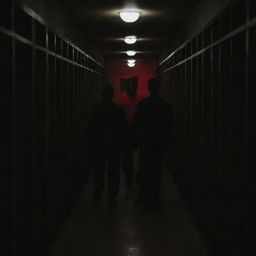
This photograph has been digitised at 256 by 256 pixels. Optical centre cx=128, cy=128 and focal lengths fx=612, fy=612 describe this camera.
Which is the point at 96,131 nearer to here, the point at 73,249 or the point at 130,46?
the point at 73,249

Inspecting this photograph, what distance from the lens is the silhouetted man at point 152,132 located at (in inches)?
345

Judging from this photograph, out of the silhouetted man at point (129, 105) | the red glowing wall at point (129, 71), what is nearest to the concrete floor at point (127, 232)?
the silhouetted man at point (129, 105)

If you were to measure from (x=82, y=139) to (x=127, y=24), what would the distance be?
240 centimetres

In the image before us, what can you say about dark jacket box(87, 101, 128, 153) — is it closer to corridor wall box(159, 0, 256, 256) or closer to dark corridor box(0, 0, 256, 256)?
dark corridor box(0, 0, 256, 256)

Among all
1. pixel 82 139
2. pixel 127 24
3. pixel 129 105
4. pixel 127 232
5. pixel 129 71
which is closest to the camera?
pixel 127 232

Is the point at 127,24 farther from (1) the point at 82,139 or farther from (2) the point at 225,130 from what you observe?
(2) the point at 225,130

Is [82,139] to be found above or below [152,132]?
below

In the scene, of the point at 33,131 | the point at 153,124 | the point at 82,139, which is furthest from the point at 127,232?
the point at 82,139

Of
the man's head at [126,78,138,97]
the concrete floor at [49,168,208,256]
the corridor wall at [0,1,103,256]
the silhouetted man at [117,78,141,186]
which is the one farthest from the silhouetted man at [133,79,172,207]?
the man's head at [126,78,138,97]

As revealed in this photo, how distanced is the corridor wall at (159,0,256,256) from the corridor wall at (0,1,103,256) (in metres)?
1.74

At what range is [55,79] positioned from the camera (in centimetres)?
736

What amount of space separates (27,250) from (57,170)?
2.25m

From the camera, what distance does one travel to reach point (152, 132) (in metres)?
8.73

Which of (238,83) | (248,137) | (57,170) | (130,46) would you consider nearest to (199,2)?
(57,170)
